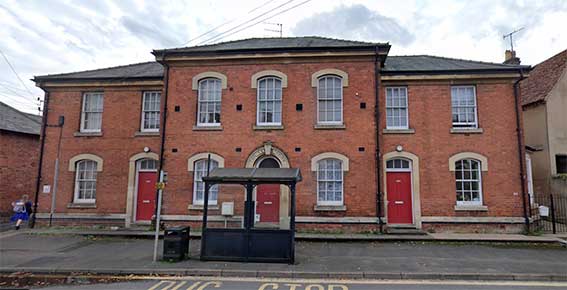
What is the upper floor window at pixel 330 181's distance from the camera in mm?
13469

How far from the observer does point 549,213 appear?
610 inches

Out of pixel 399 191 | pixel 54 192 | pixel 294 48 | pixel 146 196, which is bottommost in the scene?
pixel 146 196

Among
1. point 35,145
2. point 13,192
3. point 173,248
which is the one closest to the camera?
point 173,248

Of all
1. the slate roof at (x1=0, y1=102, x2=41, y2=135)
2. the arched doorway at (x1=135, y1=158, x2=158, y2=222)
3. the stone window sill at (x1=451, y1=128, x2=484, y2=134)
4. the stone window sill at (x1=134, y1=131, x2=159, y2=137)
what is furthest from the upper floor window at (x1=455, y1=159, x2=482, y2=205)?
the slate roof at (x1=0, y1=102, x2=41, y2=135)

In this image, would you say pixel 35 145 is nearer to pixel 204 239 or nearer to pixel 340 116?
pixel 204 239

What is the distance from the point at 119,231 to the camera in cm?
1355

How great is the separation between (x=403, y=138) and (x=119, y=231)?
1243 cm

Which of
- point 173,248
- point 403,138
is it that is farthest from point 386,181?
point 173,248

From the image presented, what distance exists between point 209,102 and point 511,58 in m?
18.2

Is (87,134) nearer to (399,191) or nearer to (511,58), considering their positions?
(399,191)

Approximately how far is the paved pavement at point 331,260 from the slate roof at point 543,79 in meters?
9.58

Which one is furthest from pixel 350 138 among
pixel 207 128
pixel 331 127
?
pixel 207 128

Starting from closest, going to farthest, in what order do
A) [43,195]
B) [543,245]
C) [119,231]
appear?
[543,245]
[119,231]
[43,195]

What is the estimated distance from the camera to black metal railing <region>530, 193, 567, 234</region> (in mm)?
13617
